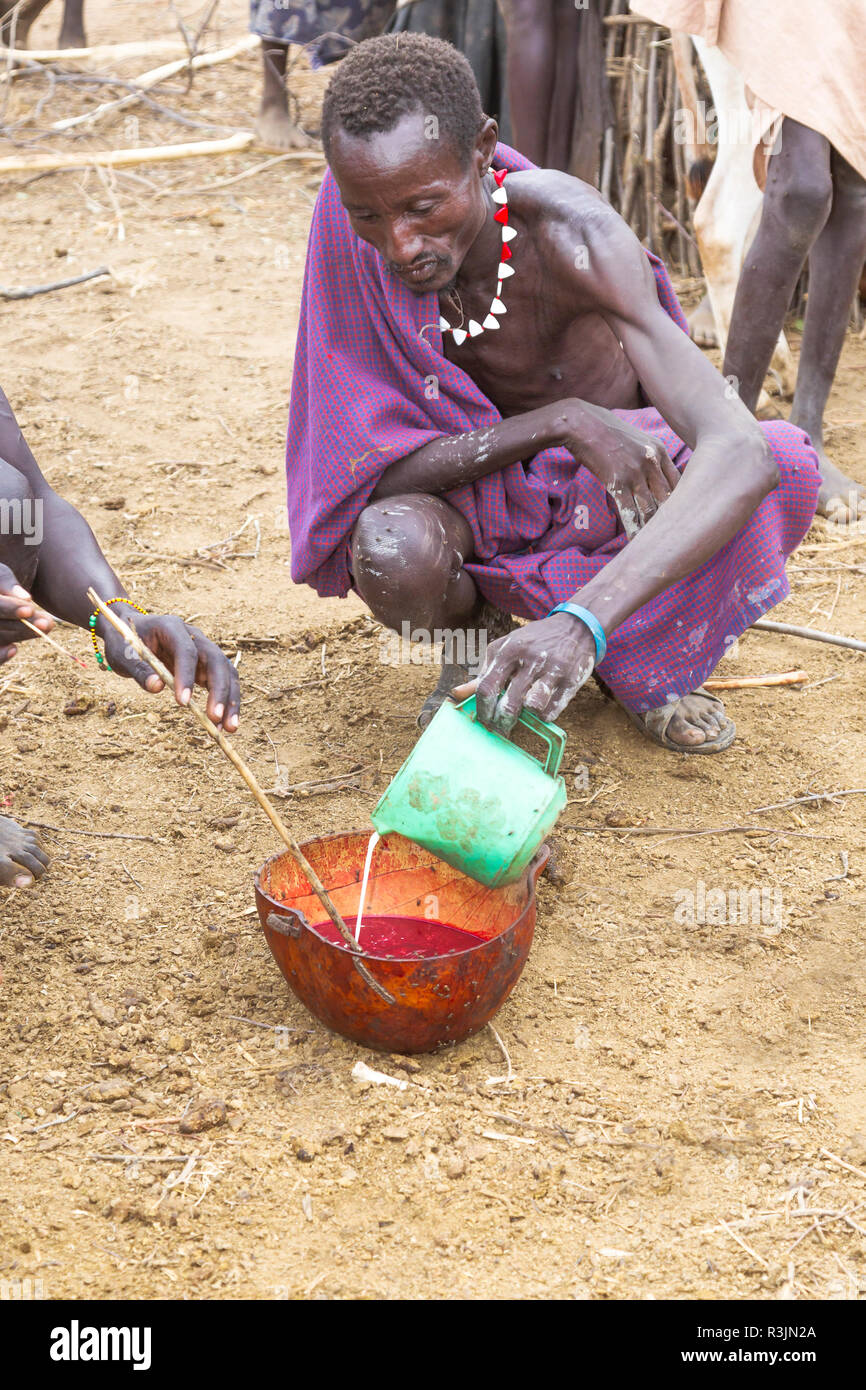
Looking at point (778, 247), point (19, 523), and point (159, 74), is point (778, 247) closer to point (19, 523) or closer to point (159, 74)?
point (19, 523)

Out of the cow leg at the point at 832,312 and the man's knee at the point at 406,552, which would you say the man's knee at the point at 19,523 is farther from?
the cow leg at the point at 832,312

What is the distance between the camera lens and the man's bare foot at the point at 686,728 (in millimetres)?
2541

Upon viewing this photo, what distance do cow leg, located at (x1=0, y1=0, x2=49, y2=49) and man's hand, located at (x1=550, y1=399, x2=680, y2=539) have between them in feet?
19.5

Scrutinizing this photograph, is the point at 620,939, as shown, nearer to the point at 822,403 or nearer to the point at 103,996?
the point at 103,996

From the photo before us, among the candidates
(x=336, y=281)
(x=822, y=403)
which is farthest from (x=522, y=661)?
(x=822, y=403)

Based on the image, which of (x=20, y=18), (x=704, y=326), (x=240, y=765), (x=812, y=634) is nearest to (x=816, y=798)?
(x=812, y=634)

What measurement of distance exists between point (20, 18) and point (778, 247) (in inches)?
224

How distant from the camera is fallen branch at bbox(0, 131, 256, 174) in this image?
592 cm

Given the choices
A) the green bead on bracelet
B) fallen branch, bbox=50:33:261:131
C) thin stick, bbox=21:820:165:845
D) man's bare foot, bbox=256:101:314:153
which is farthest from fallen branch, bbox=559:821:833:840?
fallen branch, bbox=50:33:261:131

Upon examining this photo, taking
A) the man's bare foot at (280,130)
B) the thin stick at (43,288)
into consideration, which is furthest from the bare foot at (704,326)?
the man's bare foot at (280,130)

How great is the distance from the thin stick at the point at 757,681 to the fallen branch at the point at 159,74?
460cm

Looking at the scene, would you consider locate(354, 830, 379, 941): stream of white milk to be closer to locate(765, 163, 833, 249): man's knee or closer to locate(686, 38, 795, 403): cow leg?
locate(765, 163, 833, 249): man's knee

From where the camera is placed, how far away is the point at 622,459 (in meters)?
2.14

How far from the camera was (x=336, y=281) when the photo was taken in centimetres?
236
